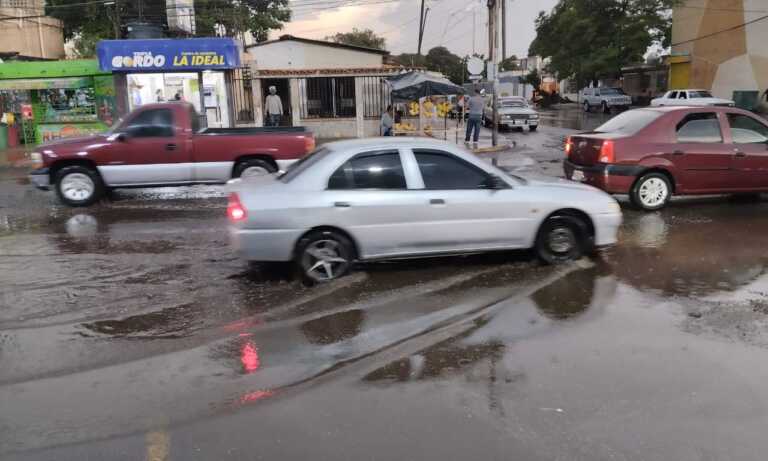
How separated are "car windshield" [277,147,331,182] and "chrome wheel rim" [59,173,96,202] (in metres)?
5.87

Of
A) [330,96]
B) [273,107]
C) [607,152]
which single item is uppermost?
[330,96]

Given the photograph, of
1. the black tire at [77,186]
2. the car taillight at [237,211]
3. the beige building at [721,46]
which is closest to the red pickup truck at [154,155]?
the black tire at [77,186]

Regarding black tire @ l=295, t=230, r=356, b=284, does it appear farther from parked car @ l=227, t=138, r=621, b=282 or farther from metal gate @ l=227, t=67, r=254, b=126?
metal gate @ l=227, t=67, r=254, b=126

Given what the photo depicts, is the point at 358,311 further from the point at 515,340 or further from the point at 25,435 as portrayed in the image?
the point at 25,435

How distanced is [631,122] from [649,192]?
3.87 ft

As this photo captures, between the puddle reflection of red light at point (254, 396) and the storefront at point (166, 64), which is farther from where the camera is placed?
the storefront at point (166, 64)

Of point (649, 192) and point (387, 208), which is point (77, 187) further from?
point (649, 192)

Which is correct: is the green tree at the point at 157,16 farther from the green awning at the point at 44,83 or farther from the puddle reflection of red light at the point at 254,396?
the puddle reflection of red light at the point at 254,396

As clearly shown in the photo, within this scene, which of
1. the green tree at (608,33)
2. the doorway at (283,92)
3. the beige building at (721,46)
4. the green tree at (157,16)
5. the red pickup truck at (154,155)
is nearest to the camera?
the red pickup truck at (154,155)

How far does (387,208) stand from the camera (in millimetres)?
6562

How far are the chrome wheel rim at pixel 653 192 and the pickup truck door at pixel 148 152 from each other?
25.1 feet

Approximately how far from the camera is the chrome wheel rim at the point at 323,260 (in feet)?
21.6

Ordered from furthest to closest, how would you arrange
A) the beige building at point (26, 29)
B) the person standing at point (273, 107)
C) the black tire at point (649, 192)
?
the beige building at point (26, 29)
the person standing at point (273, 107)
the black tire at point (649, 192)

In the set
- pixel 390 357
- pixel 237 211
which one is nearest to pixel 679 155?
pixel 237 211
